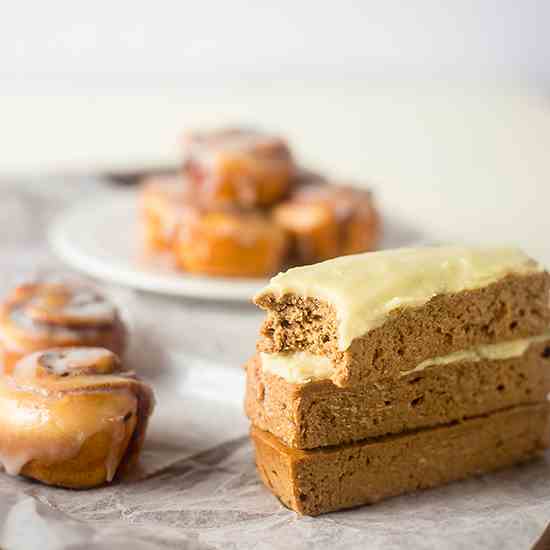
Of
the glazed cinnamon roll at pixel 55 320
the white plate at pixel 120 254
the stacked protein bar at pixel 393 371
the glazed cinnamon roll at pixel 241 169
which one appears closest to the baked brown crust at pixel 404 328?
the stacked protein bar at pixel 393 371

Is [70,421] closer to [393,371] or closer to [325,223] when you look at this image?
[393,371]

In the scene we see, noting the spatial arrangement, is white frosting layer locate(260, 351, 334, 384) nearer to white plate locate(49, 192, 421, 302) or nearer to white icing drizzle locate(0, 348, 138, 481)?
white icing drizzle locate(0, 348, 138, 481)

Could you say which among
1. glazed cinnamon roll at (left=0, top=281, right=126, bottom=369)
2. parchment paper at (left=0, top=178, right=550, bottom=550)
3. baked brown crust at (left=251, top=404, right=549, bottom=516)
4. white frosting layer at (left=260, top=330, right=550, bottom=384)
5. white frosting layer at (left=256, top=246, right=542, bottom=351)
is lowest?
parchment paper at (left=0, top=178, right=550, bottom=550)

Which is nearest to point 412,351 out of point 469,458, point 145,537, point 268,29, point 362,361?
point 362,361

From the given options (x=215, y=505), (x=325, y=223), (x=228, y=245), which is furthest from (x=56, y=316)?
(x=325, y=223)

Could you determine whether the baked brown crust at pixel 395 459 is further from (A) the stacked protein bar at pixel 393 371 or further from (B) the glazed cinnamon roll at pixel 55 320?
(B) the glazed cinnamon roll at pixel 55 320

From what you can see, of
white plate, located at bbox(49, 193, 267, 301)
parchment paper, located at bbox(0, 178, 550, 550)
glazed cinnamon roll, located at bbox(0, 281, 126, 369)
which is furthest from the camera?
white plate, located at bbox(49, 193, 267, 301)

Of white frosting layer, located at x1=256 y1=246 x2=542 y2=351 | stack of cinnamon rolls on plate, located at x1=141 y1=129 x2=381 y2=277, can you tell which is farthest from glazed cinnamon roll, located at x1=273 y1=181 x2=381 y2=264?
white frosting layer, located at x1=256 y1=246 x2=542 y2=351
